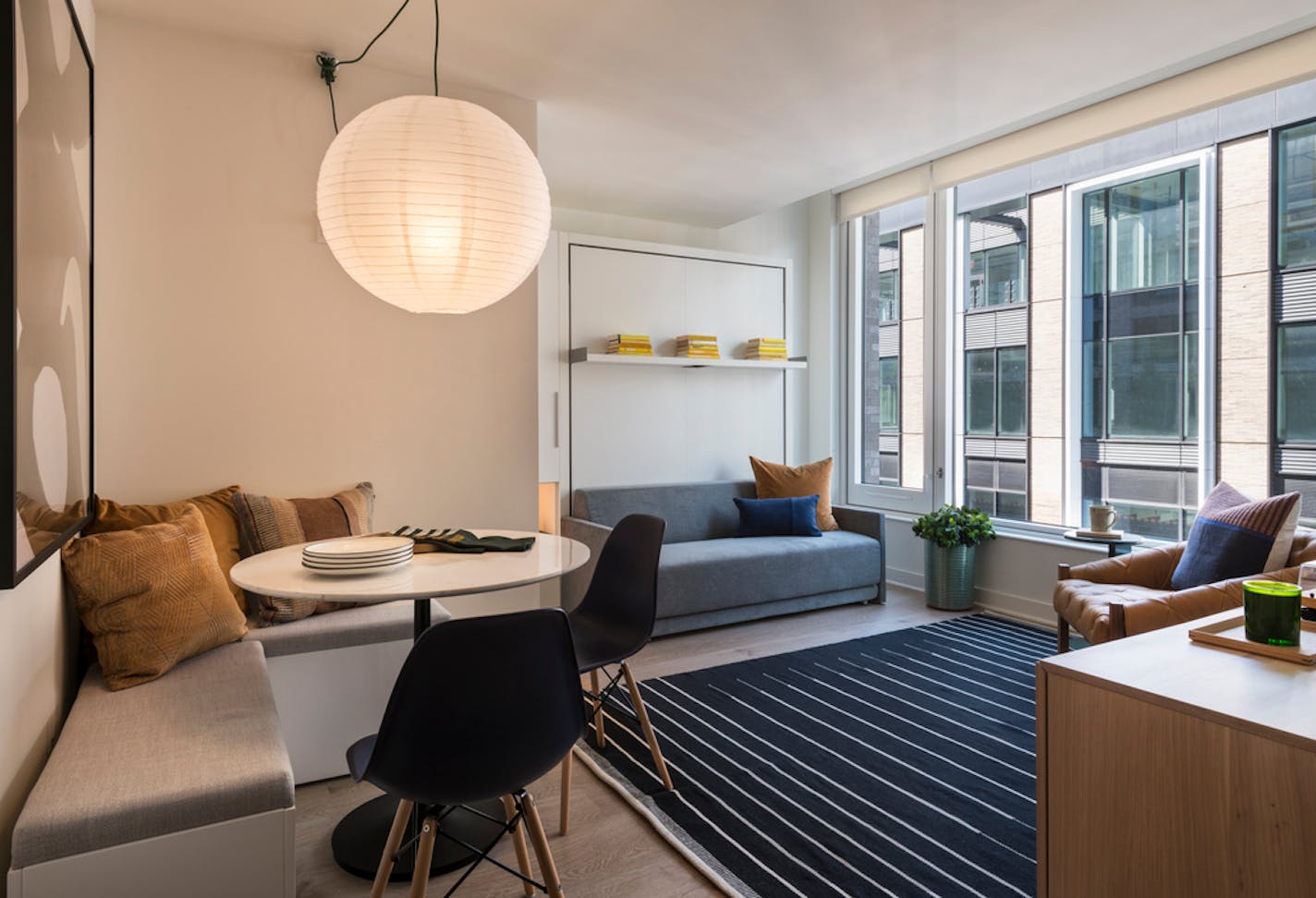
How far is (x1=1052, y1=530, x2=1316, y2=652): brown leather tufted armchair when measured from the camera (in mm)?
2727

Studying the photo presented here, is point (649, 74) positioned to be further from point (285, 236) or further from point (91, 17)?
point (91, 17)

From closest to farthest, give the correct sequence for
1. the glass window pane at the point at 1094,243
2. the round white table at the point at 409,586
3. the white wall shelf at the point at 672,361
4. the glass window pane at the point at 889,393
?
the round white table at the point at 409,586
the glass window pane at the point at 1094,243
the white wall shelf at the point at 672,361
the glass window pane at the point at 889,393

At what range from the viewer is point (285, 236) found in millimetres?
3094

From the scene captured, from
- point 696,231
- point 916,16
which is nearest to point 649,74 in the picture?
point 916,16

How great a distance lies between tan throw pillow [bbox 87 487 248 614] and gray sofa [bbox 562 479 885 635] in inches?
69.0

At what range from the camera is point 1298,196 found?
3561mm

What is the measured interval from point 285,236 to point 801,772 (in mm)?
2755

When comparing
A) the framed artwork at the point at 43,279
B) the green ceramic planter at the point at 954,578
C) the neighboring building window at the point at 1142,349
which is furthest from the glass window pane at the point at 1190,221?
the framed artwork at the point at 43,279

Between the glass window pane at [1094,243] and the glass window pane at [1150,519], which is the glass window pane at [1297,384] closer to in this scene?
the glass window pane at [1150,519]

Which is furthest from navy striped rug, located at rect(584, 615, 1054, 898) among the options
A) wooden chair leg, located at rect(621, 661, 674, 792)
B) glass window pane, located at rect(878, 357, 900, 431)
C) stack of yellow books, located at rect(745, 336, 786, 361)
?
stack of yellow books, located at rect(745, 336, 786, 361)

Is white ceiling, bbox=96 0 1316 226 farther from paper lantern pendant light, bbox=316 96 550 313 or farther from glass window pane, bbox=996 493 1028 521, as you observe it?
glass window pane, bbox=996 493 1028 521

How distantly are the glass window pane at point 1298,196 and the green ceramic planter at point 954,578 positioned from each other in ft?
6.93

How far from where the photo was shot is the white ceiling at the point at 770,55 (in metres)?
2.82

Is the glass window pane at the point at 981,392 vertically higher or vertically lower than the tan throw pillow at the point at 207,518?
higher
